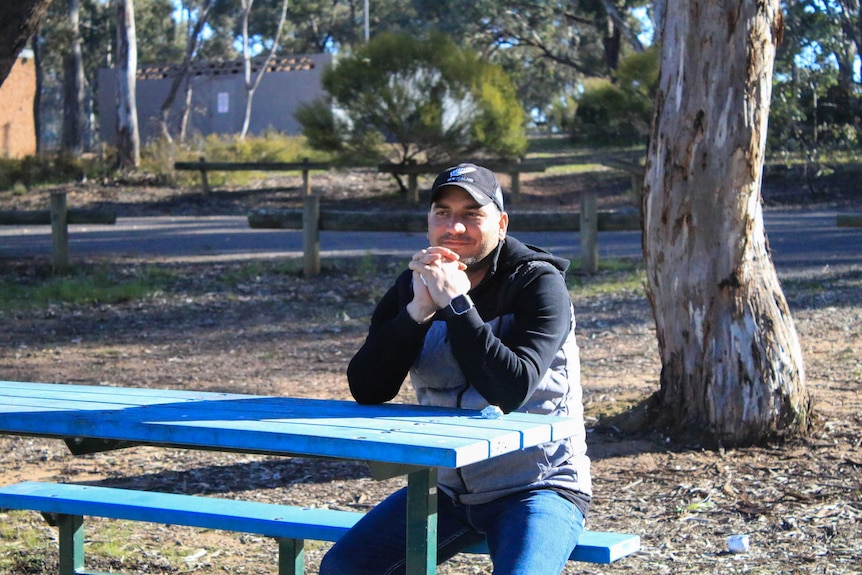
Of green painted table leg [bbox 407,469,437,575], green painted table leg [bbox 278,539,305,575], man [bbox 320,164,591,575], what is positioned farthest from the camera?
green painted table leg [bbox 278,539,305,575]

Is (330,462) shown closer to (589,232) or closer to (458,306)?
(458,306)

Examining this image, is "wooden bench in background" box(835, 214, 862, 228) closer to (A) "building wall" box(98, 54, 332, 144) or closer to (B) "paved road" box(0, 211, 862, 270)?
(B) "paved road" box(0, 211, 862, 270)

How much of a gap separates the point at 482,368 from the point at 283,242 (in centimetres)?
1310

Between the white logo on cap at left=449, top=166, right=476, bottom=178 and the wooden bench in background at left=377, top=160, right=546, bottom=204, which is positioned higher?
the wooden bench in background at left=377, top=160, right=546, bottom=204

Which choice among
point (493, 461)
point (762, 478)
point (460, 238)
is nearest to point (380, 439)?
point (493, 461)

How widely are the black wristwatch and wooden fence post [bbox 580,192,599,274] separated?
27.6 ft

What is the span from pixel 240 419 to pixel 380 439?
21.4 inches

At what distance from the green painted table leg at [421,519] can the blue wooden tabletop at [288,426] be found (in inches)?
5.7

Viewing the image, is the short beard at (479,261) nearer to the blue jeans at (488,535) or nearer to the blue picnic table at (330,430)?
the blue picnic table at (330,430)

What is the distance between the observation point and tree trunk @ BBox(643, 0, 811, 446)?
5367 millimetres

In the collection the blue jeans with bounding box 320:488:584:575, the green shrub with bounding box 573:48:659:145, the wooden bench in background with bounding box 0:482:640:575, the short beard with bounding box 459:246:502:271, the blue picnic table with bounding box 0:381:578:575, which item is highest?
the green shrub with bounding box 573:48:659:145

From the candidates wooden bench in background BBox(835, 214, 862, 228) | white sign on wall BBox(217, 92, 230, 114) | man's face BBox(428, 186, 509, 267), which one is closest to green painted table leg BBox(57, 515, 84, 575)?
man's face BBox(428, 186, 509, 267)

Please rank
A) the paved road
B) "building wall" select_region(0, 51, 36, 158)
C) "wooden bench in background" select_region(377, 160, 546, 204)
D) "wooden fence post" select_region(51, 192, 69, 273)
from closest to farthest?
"wooden fence post" select_region(51, 192, 69, 273) → the paved road → "wooden bench in background" select_region(377, 160, 546, 204) → "building wall" select_region(0, 51, 36, 158)

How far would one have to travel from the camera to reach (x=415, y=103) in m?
20.6
